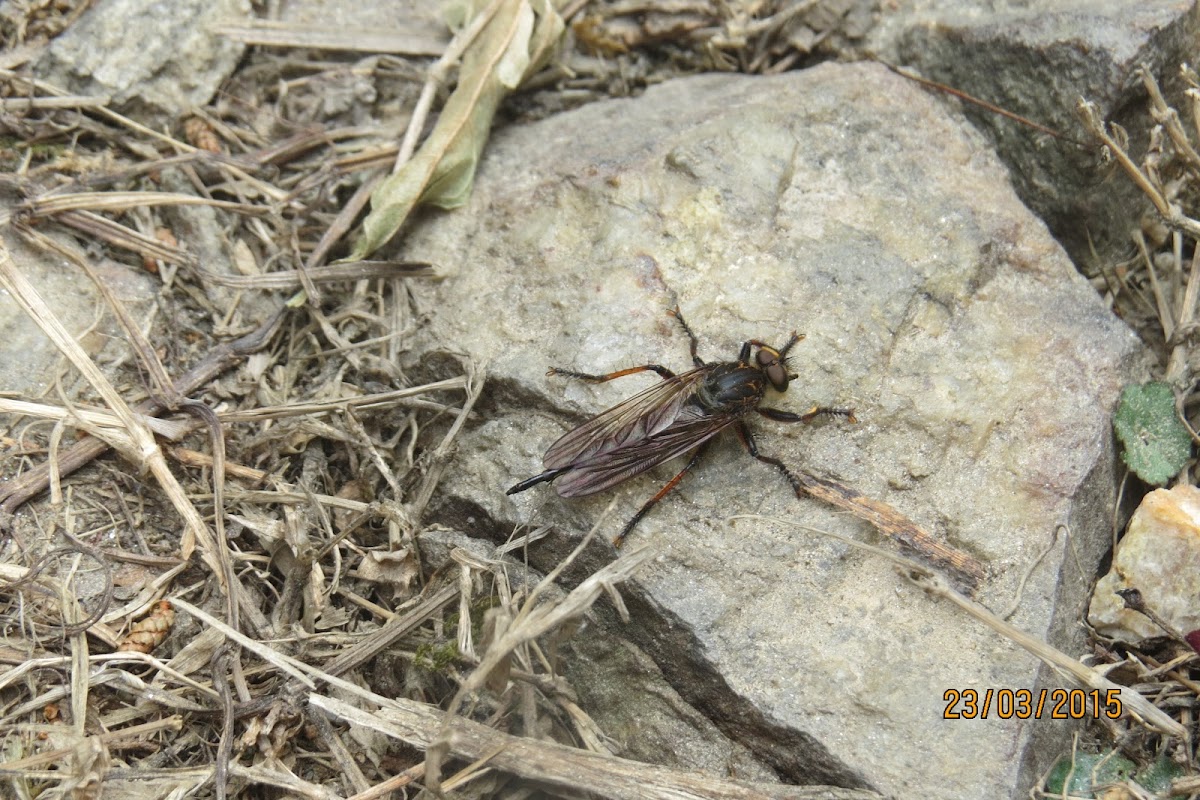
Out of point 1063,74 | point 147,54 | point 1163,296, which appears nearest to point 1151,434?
point 1163,296

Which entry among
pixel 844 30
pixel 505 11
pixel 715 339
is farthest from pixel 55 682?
pixel 844 30

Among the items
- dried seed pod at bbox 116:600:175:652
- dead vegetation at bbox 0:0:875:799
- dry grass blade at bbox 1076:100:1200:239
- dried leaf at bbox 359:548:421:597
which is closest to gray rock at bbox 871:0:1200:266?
dry grass blade at bbox 1076:100:1200:239

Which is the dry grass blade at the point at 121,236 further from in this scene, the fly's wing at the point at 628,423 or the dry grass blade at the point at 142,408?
the fly's wing at the point at 628,423

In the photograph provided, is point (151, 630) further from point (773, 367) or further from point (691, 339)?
point (773, 367)

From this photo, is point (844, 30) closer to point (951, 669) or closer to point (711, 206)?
point (711, 206)

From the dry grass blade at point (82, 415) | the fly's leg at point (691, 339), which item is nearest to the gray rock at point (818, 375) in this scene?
the fly's leg at point (691, 339)

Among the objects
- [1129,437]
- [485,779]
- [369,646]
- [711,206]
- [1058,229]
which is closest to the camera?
[485,779]

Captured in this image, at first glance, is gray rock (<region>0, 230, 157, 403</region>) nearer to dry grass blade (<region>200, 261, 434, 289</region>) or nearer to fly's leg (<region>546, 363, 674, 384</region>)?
dry grass blade (<region>200, 261, 434, 289</region>)
